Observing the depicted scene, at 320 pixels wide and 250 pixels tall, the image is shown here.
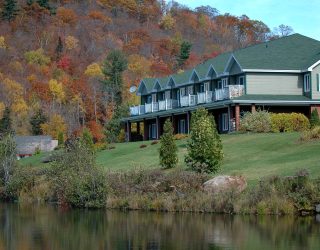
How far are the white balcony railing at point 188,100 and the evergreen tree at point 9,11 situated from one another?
10588 centimetres

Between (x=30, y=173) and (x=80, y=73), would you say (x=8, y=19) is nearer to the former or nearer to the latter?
(x=80, y=73)

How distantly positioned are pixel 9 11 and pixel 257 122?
120707 mm

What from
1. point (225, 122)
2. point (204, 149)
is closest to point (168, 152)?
point (204, 149)

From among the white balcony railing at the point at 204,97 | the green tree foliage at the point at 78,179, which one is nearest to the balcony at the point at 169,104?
the white balcony railing at the point at 204,97

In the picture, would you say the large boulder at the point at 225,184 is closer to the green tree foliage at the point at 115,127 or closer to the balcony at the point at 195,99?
the balcony at the point at 195,99

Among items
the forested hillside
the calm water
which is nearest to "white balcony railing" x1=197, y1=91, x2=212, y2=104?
the calm water

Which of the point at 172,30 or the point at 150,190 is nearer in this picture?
the point at 150,190

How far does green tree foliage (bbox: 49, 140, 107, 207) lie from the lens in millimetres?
36000

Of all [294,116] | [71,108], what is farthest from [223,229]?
[71,108]

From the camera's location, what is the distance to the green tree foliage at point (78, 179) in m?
36.0

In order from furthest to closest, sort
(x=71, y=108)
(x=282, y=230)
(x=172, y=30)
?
(x=172, y=30), (x=71, y=108), (x=282, y=230)

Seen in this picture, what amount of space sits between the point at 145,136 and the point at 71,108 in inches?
1639

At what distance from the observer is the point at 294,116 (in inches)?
2080

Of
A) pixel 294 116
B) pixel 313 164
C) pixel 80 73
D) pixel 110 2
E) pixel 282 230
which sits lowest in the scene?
pixel 282 230
